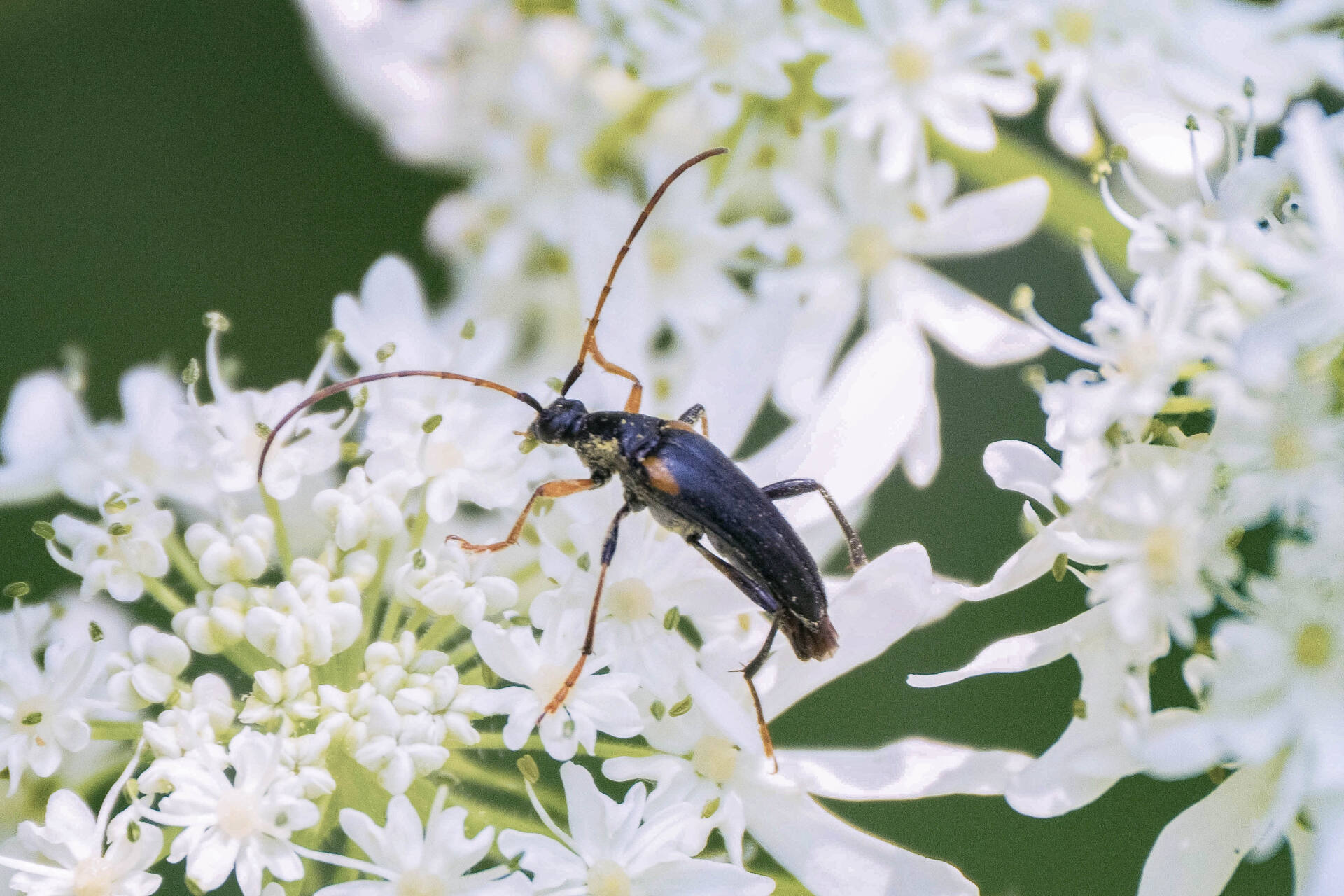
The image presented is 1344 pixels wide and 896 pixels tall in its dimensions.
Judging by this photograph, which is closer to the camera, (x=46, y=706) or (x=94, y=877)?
(x=94, y=877)


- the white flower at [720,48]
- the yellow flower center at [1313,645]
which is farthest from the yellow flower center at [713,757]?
the white flower at [720,48]

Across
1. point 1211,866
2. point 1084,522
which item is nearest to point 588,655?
point 1084,522

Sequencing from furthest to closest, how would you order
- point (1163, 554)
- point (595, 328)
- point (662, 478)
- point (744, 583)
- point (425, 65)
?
point (425, 65), point (595, 328), point (662, 478), point (744, 583), point (1163, 554)

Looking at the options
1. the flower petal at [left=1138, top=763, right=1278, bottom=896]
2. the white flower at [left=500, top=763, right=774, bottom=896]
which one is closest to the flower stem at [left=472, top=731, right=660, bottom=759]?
the white flower at [left=500, top=763, right=774, bottom=896]

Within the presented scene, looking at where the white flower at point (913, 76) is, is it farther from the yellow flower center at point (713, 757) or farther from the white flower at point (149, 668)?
the white flower at point (149, 668)

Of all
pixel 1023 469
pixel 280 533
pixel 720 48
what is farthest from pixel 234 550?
pixel 720 48

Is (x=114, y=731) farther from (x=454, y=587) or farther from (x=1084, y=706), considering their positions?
(x=1084, y=706)
